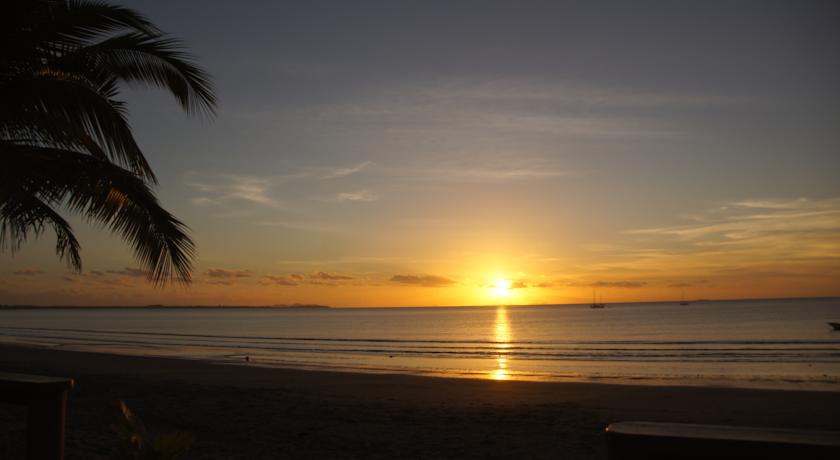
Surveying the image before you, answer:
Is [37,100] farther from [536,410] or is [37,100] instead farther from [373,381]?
[373,381]

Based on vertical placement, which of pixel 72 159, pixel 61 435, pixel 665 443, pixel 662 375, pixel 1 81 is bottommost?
pixel 662 375

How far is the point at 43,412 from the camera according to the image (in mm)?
4426

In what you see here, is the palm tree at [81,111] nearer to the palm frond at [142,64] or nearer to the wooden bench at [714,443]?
the palm frond at [142,64]

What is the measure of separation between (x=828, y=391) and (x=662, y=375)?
620 cm

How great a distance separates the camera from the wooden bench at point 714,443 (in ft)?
8.05

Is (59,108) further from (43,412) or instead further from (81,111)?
(43,412)

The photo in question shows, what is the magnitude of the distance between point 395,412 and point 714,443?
31.1 feet

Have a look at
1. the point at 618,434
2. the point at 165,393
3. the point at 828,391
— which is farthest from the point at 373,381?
the point at 618,434

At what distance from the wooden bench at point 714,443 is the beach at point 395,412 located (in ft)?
17.6

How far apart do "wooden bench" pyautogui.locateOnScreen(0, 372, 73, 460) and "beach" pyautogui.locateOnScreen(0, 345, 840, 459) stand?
2374mm

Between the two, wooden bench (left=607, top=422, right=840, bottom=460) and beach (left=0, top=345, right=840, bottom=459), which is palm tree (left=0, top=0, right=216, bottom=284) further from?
wooden bench (left=607, top=422, right=840, bottom=460)

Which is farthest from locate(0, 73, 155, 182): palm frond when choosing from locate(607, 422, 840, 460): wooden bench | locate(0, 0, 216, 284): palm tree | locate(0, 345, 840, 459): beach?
locate(607, 422, 840, 460): wooden bench

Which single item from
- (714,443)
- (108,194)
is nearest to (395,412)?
(108,194)

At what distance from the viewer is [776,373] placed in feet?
68.6
